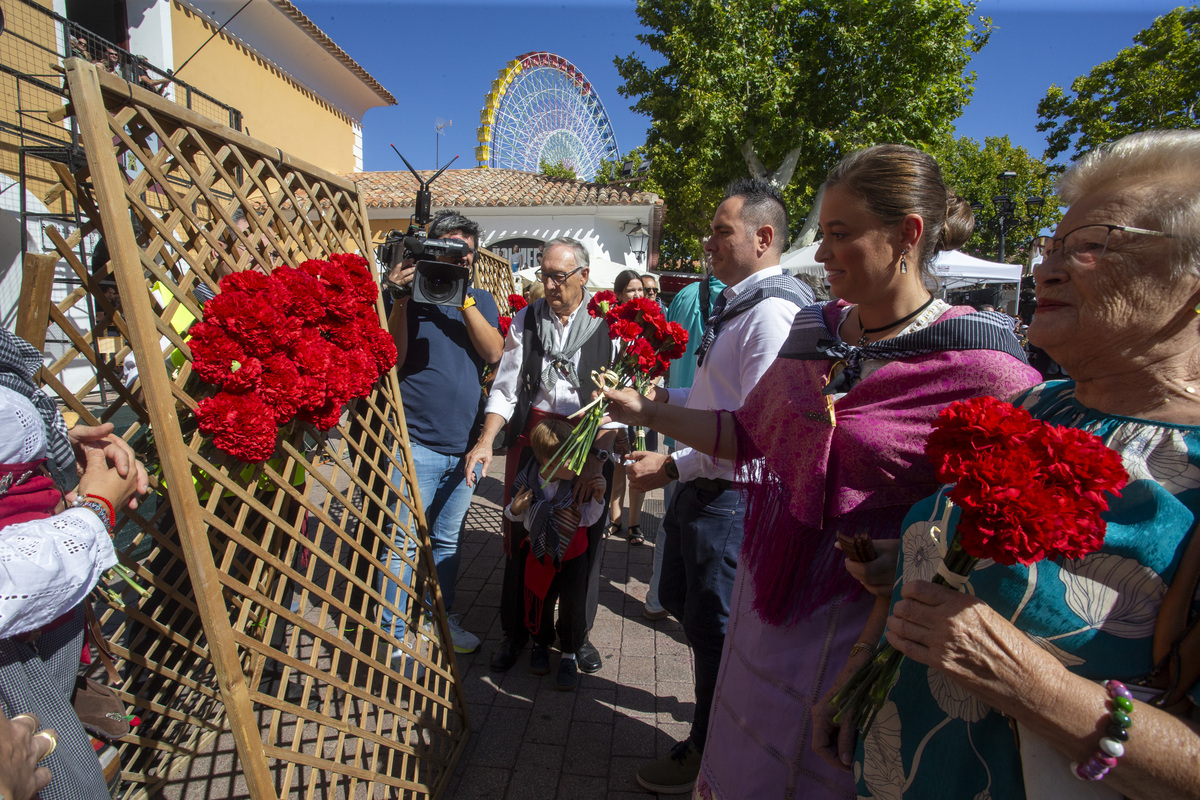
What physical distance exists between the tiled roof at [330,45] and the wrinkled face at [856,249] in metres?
15.4

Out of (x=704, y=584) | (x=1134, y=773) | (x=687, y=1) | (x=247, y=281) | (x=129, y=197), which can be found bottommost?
(x=704, y=584)

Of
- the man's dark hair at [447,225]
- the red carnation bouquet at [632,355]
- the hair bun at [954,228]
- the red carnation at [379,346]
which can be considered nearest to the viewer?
the hair bun at [954,228]

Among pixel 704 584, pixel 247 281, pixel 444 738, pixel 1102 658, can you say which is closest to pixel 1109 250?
pixel 1102 658

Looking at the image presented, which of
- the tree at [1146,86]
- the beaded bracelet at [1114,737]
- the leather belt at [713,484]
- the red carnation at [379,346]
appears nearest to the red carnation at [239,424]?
the red carnation at [379,346]

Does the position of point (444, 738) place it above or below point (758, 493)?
below

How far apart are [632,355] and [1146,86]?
2105 cm

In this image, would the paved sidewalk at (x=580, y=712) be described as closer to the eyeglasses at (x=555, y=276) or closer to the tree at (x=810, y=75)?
the eyeglasses at (x=555, y=276)

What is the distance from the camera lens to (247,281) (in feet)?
4.98

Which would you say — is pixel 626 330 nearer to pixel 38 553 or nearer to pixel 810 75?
pixel 38 553

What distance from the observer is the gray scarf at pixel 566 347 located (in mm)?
2910

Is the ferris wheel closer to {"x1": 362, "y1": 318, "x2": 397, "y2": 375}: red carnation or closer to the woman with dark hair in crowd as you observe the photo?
the woman with dark hair in crowd

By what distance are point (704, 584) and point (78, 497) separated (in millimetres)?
1756

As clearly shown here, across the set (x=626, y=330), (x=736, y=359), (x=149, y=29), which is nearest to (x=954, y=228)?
(x=736, y=359)

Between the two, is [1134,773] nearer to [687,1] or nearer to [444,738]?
[444,738]
